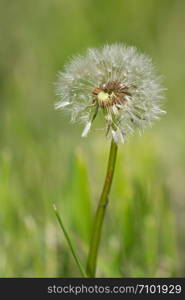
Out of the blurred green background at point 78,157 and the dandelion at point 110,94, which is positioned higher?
the blurred green background at point 78,157

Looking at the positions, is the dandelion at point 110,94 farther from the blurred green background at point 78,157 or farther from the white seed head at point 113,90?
the blurred green background at point 78,157

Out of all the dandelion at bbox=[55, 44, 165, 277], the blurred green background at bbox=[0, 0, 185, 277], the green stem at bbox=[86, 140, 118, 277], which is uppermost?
the blurred green background at bbox=[0, 0, 185, 277]

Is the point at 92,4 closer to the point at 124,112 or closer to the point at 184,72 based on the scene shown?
the point at 184,72

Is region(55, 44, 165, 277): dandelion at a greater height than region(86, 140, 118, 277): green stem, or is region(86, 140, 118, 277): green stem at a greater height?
region(55, 44, 165, 277): dandelion

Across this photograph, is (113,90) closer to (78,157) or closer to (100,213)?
(100,213)

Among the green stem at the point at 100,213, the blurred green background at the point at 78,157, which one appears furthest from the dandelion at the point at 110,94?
the blurred green background at the point at 78,157

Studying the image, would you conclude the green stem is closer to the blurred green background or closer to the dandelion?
the dandelion

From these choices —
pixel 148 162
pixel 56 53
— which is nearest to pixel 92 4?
pixel 56 53

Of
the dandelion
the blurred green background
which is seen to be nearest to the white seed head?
the dandelion
